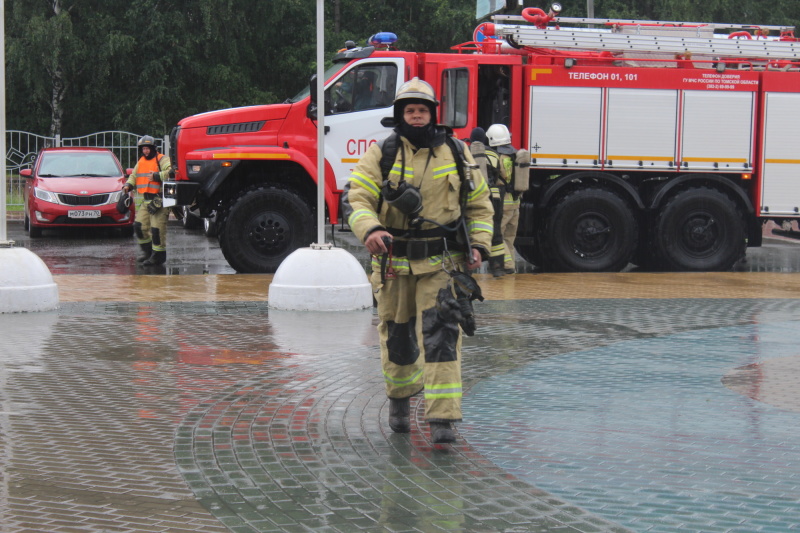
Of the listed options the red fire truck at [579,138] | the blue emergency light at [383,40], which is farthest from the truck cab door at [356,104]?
the blue emergency light at [383,40]

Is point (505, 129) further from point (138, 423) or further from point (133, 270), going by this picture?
point (138, 423)

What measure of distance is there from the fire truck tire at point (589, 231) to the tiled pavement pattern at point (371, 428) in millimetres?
4507

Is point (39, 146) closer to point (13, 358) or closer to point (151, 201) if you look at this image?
point (151, 201)

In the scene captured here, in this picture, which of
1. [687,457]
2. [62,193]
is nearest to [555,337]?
[687,457]

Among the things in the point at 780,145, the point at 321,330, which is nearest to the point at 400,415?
the point at 321,330

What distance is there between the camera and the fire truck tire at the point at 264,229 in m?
15.0

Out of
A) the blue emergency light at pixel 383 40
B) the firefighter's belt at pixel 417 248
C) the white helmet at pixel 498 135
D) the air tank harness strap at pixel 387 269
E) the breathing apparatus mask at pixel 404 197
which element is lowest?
the air tank harness strap at pixel 387 269

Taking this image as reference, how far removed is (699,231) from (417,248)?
34.9 feet

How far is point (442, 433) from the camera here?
6.11 metres

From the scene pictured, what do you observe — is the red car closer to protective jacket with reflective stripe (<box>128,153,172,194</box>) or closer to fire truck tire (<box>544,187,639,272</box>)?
protective jacket with reflective stripe (<box>128,153,172,194</box>)

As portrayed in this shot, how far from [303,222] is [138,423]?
8488 millimetres

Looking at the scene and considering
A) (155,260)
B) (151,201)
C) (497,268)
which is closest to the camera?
(497,268)

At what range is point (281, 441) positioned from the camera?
625cm

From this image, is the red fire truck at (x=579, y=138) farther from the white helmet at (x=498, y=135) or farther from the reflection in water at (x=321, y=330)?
the reflection in water at (x=321, y=330)
